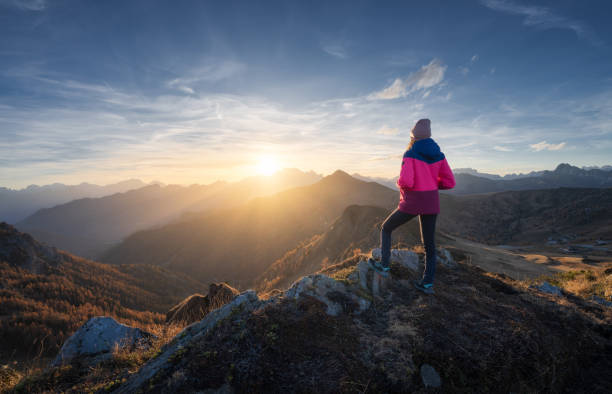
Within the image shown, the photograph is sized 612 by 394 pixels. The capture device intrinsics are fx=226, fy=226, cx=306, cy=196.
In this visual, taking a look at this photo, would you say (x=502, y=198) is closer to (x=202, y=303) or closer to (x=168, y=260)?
(x=202, y=303)

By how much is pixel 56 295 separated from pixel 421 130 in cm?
3732

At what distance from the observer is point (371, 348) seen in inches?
131

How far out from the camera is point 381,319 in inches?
160

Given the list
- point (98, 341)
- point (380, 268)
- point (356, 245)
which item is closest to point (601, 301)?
point (380, 268)

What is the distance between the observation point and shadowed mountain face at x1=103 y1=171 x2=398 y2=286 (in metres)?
73.2

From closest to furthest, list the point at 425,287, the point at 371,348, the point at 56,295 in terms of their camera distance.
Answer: the point at 371,348 < the point at 425,287 < the point at 56,295

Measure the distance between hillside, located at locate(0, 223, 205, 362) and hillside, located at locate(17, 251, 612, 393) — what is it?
10919 mm

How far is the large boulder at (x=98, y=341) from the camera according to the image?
5177mm

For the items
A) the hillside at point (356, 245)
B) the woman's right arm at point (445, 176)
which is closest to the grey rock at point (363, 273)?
the woman's right arm at point (445, 176)

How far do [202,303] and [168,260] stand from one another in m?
114

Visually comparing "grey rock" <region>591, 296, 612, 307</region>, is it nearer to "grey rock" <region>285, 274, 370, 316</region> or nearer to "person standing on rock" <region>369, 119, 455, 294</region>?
"person standing on rock" <region>369, 119, 455, 294</region>

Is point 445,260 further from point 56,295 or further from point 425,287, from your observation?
point 56,295

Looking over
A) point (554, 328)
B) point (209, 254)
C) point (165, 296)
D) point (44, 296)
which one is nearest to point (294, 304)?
point (554, 328)

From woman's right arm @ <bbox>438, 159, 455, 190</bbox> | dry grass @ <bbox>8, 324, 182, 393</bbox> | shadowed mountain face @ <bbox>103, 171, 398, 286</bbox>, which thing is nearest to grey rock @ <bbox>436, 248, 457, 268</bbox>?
woman's right arm @ <bbox>438, 159, 455, 190</bbox>
